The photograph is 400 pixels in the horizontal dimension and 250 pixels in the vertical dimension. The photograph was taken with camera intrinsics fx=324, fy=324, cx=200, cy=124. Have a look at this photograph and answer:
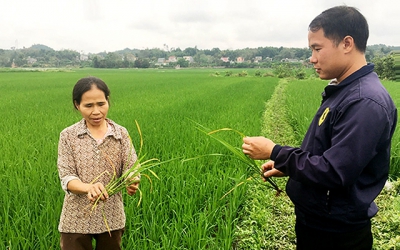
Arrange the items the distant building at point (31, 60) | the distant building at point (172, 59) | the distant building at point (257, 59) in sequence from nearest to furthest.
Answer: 1. the distant building at point (257, 59)
2. the distant building at point (31, 60)
3. the distant building at point (172, 59)

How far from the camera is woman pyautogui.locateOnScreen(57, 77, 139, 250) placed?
60.6 inches

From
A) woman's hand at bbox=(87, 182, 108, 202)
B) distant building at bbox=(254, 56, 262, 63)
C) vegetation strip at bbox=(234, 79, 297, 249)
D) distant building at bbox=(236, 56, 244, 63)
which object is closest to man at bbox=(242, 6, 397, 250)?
woman's hand at bbox=(87, 182, 108, 202)

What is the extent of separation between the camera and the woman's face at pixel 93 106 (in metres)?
1.56

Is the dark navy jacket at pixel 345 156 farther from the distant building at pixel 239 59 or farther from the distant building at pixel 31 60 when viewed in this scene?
the distant building at pixel 31 60

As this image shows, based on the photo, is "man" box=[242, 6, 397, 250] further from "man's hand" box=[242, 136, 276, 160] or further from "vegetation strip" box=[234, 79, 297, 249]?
"vegetation strip" box=[234, 79, 297, 249]

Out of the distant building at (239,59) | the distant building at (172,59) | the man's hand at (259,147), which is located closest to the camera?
the man's hand at (259,147)

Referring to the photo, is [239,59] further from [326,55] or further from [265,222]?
[326,55]

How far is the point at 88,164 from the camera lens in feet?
5.12

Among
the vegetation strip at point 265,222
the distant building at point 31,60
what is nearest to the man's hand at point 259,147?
the vegetation strip at point 265,222

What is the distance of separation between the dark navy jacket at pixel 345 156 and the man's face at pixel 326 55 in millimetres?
57

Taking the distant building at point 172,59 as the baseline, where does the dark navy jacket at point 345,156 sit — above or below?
below

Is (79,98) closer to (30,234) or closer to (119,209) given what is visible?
(119,209)

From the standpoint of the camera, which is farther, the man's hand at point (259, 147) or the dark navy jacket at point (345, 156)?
the man's hand at point (259, 147)

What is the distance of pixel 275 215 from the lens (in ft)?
9.17
